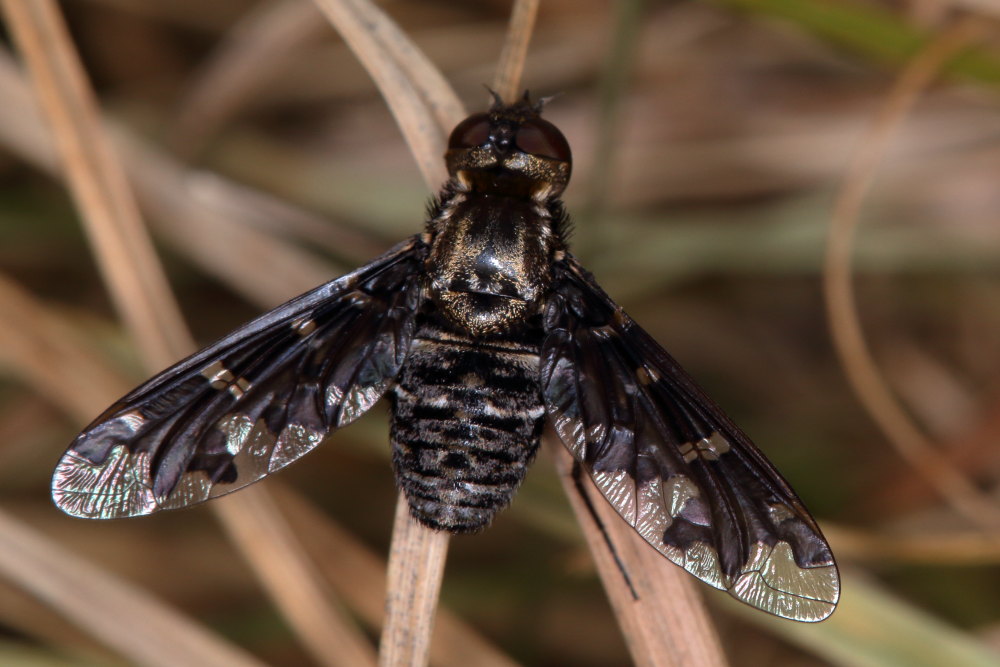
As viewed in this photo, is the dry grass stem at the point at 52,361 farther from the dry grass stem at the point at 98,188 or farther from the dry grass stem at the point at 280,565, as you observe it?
the dry grass stem at the point at 280,565

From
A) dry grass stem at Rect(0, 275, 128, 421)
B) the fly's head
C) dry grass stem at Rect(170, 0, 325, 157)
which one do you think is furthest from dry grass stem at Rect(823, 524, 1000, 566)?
dry grass stem at Rect(170, 0, 325, 157)

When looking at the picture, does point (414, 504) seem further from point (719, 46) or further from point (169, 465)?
point (719, 46)

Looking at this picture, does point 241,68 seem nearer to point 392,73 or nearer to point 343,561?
point 392,73

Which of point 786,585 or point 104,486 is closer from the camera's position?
point 786,585

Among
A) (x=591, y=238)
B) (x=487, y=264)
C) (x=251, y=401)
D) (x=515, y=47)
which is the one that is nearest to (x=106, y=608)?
(x=251, y=401)

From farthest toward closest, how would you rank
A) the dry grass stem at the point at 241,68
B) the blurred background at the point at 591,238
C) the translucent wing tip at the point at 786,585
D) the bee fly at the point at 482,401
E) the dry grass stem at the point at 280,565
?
the dry grass stem at the point at 241,68 < the blurred background at the point at 591,238 < the dry grass stem at the point at 280,565 < the bee fly at the point at 482,401 < the translucent wing tip at the point at 786,585

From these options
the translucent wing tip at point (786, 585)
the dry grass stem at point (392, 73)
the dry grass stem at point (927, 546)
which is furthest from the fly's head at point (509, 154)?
the dry grass stem at point (927, 546)
